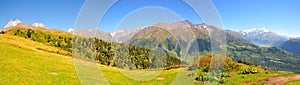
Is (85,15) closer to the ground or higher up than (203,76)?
higher up

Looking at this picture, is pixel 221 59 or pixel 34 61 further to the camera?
pixel 221 59

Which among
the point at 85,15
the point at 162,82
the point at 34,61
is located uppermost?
the point at 85,15

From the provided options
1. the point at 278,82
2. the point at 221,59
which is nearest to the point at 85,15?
the point at 278,82

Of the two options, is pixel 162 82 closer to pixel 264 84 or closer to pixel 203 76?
pixel 203 76

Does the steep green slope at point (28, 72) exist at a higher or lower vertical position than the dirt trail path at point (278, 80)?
higher

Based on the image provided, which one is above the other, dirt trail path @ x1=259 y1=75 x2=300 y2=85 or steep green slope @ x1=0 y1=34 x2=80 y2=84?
steep green slope @ x1=0 y1=34 x2=80 y2=84

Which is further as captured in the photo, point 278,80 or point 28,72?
point 278,80

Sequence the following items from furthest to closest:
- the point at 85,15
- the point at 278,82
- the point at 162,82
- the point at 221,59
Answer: the point at 221,59, the point at 162,82, the point at 278,82, the point at 85,15

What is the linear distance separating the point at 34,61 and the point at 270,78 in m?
41.7

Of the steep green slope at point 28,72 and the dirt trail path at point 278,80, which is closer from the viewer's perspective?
the steep green slope at point 28,72

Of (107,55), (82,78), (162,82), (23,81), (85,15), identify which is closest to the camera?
(85,15)

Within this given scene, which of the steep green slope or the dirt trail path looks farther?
the dirt trail path

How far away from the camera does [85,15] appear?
740 inches

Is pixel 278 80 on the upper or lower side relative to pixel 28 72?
lower
